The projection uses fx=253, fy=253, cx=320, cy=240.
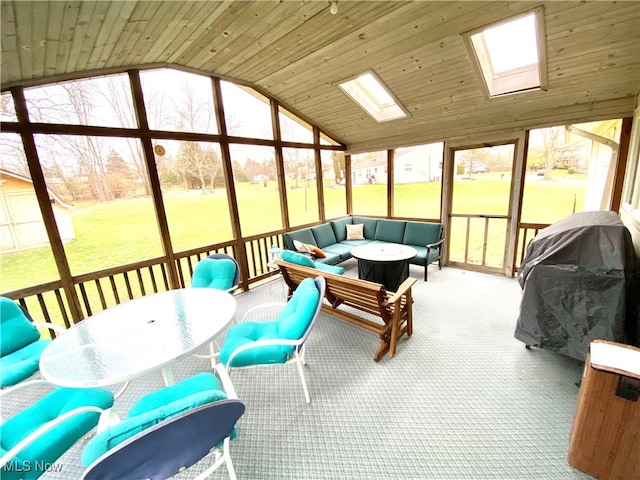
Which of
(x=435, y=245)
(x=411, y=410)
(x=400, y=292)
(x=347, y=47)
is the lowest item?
(x=411, y=410)

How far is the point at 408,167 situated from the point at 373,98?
143 centimetres

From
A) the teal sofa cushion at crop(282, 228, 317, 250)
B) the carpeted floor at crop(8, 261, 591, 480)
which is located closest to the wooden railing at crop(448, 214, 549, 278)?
the carpeted floor at crop(8, 261, 591, 480)

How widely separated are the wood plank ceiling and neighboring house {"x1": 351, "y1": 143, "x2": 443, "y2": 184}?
741mm

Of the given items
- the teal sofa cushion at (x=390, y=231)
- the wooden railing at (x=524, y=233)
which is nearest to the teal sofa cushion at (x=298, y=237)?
the teal sofa cushion at (x=390, y=231)

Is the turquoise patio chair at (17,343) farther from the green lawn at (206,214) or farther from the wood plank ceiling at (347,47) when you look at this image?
the wood plank ceiling at (347,47)

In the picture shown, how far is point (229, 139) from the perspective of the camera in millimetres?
3750

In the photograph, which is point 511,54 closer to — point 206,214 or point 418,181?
point 418,181

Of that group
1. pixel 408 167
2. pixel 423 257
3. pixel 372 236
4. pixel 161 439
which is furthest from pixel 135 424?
pixel 408 167

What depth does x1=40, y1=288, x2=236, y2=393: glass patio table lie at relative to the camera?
1375 mm

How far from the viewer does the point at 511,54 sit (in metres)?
2.93

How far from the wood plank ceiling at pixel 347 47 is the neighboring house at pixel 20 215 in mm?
870

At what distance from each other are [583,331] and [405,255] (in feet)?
5.77

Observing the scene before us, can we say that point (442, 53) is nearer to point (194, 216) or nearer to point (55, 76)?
point (194, 216)

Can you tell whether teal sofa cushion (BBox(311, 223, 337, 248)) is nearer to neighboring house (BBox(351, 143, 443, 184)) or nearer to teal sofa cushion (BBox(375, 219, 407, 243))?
A: teal sofa cushion (BBox(375, 219, 407, 243))
